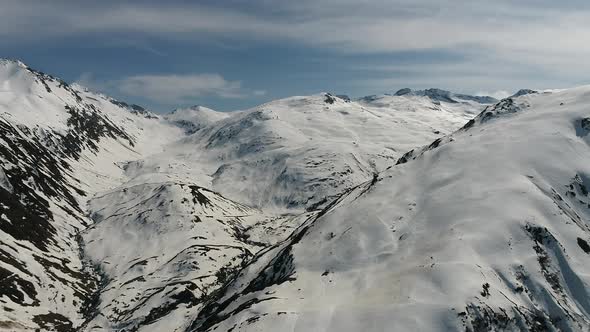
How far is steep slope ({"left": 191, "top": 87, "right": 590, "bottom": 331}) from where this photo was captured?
69.9 m

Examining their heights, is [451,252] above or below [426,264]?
above

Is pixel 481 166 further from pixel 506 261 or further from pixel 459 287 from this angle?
pixel 459 287

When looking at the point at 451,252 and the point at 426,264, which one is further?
the point at 451,252

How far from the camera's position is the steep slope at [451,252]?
6988cm

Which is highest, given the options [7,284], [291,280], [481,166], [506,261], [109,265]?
[481,166]

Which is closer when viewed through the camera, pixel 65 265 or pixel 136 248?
pixel 65 265

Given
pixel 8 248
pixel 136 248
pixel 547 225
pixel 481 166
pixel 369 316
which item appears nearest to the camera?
pixel 369 316

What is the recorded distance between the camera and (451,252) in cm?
7838

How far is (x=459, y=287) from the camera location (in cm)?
6969

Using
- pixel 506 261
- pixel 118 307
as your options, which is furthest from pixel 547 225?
pixel 118 307

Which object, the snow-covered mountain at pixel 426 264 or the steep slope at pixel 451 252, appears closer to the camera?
the steep slope at pixel 451 252

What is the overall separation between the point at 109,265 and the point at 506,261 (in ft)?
488

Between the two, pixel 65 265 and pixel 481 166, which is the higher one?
pixel 481 166

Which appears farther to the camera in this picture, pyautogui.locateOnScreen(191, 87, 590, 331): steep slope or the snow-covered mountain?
the snow-covered mountain
